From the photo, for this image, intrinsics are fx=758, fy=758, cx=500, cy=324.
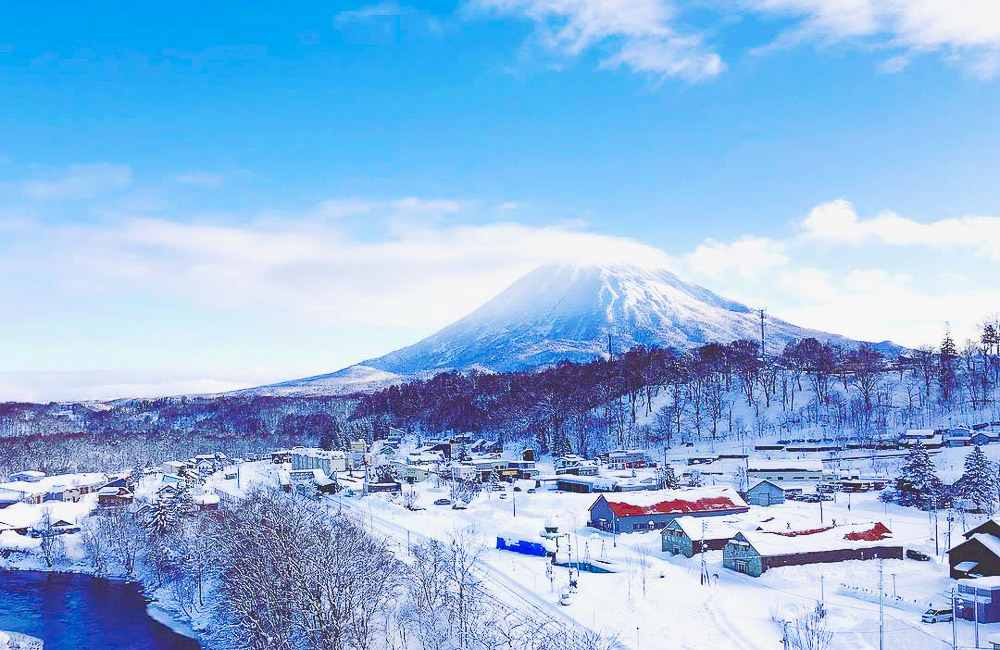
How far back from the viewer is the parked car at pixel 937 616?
22078 mm

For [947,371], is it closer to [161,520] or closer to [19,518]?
[161,520]

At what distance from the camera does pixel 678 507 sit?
41.9m

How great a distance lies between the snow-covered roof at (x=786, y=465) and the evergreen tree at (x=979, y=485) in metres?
10.9

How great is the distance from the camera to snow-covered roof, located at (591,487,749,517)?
4116 cm

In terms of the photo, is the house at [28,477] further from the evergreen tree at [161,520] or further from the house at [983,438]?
the house at [983,438]

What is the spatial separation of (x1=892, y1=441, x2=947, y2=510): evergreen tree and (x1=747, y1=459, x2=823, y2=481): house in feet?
26.3

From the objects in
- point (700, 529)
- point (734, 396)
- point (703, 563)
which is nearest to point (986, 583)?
point (703, 563)

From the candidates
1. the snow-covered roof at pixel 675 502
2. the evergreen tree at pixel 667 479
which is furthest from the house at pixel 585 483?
the snow-covered roof at pixel 675 502

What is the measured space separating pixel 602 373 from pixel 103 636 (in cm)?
6445

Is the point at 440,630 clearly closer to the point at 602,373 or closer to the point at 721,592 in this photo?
the point at 721,592

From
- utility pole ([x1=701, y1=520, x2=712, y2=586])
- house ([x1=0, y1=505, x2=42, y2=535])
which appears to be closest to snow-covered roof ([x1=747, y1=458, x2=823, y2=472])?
utility pole ([x1=701, y1=520, x2=712, y2=586])

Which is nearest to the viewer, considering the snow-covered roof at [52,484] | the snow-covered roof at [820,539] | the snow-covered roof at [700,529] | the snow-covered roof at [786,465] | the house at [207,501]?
the snow-covered roof at [820,539]

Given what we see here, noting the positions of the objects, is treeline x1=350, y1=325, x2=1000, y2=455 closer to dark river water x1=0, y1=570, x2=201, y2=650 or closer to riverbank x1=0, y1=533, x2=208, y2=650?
riverbank x1=0, y1=533, x2=208, y2=650

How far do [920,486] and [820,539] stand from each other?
1510cm
